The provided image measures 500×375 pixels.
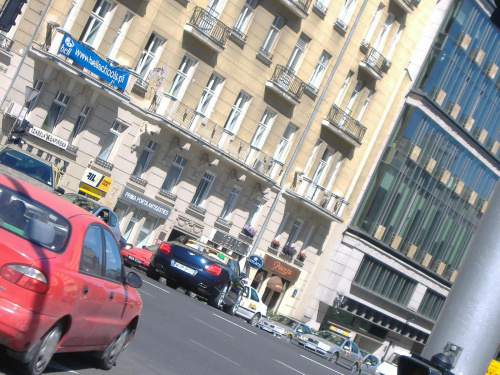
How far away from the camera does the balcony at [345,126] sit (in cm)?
4994

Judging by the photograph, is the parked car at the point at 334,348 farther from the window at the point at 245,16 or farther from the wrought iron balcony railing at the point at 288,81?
the window at the point at 245,16

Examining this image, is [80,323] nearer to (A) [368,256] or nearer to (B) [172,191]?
(B) [172,191]

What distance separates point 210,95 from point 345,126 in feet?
34.7

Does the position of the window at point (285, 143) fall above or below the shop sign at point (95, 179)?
above

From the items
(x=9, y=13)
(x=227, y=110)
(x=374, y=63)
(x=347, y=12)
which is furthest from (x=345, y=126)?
(x=9, y=13)

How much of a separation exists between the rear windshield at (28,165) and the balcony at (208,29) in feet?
53.7

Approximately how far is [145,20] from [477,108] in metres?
28.3

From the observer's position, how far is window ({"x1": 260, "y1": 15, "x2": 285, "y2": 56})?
44.8 meters

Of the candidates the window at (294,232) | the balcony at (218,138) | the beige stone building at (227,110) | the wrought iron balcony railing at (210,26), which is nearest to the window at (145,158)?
the beige stone building at (227,110)

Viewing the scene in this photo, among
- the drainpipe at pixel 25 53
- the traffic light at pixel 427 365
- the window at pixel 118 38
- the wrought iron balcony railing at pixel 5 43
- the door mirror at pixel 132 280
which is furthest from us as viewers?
the window at pixel 118 38

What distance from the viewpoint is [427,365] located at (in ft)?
14.0

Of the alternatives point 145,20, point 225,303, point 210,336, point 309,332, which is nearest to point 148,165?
point 145,20

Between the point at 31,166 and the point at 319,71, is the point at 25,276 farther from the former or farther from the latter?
the point at 319,71

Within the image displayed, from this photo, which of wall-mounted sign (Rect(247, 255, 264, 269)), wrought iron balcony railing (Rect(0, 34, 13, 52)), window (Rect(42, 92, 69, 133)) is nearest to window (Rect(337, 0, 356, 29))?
wall-mounted sign (Rect(247, 255, 264, 269))
